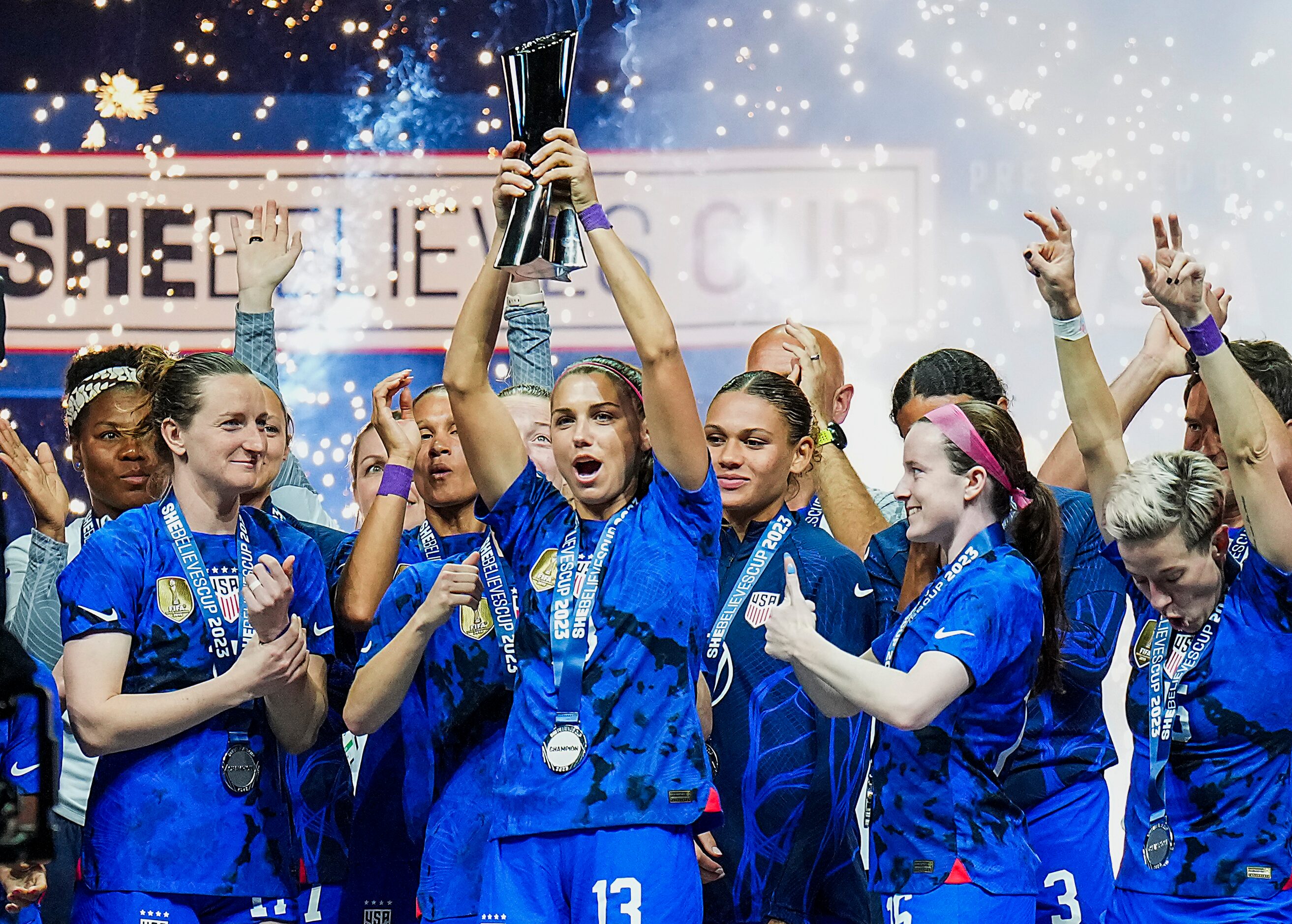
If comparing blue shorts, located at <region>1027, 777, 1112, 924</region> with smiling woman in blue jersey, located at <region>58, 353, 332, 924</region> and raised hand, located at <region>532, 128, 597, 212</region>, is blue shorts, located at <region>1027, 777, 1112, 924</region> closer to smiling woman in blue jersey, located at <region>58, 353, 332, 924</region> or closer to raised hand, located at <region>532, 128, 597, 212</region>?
smiling woman in blue jersey, located at <region>58, 353, 332, 924</region>

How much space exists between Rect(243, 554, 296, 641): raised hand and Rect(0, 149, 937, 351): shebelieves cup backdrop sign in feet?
10.7

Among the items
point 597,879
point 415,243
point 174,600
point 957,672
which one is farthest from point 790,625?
point 415,243

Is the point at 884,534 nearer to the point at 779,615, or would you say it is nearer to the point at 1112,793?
the point at 779,615

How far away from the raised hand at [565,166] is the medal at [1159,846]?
5.33 feet

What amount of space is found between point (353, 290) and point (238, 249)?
1.88m

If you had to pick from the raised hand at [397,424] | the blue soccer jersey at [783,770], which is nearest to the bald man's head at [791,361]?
the blue soccer jersey at [783,770]

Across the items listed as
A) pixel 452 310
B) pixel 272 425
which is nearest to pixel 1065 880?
pixel 272 425

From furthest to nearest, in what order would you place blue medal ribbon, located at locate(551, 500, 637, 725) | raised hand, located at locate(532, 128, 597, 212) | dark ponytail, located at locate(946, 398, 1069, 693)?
1. dark ponytail, located at locate(946, 398, 1069, 693)
2. raised hand, located at locate(532, 128, 597, 212)
3. blue medal ribbon, located at locate(551, 500, 637, 725)

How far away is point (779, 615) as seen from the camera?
107 inches

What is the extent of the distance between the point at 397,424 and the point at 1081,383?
5.34ft

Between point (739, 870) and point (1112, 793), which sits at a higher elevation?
point (739, 870)

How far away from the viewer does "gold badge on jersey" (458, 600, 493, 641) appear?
3.37 m

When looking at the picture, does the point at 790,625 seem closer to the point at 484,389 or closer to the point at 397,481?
the point at 484,389

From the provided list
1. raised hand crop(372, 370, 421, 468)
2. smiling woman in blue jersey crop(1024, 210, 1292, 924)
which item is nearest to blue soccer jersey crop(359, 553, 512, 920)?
raised hand crop(372, 370, 421, 468)
